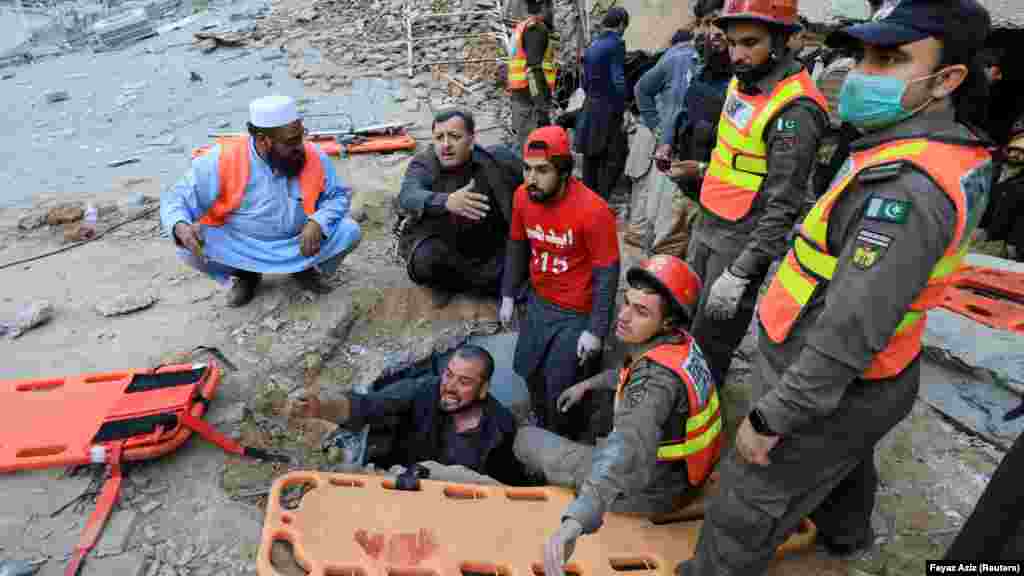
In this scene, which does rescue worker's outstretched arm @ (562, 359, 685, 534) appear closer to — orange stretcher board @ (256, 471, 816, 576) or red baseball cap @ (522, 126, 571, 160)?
Answer: orange stretcher board @ (256, 471, 816, 576)

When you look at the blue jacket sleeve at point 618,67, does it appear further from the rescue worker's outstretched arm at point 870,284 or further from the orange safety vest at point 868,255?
the rescue worker's outstretched arm at point 870,284

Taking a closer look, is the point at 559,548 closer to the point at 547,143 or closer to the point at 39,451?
the point at 547,143

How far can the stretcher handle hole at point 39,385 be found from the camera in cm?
320

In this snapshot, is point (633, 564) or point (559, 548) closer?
point (559, 548)

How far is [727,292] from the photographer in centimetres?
261

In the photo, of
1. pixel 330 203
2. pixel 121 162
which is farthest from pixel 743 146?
pixel 121 162

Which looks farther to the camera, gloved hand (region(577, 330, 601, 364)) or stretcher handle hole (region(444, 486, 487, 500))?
gloved hand (region(577, 330, 601, 364))

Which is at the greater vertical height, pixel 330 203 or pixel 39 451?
pixel 330 203

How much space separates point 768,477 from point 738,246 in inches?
50.7

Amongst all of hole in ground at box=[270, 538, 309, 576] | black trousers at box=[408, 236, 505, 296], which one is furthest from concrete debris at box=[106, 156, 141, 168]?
hole in ground at box=[270, 538, 309, 576]

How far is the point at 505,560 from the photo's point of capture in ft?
7.39

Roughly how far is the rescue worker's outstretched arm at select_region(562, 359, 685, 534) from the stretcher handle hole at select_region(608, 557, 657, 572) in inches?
13.2

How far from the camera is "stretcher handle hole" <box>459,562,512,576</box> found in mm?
2225

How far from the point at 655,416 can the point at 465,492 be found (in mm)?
929
